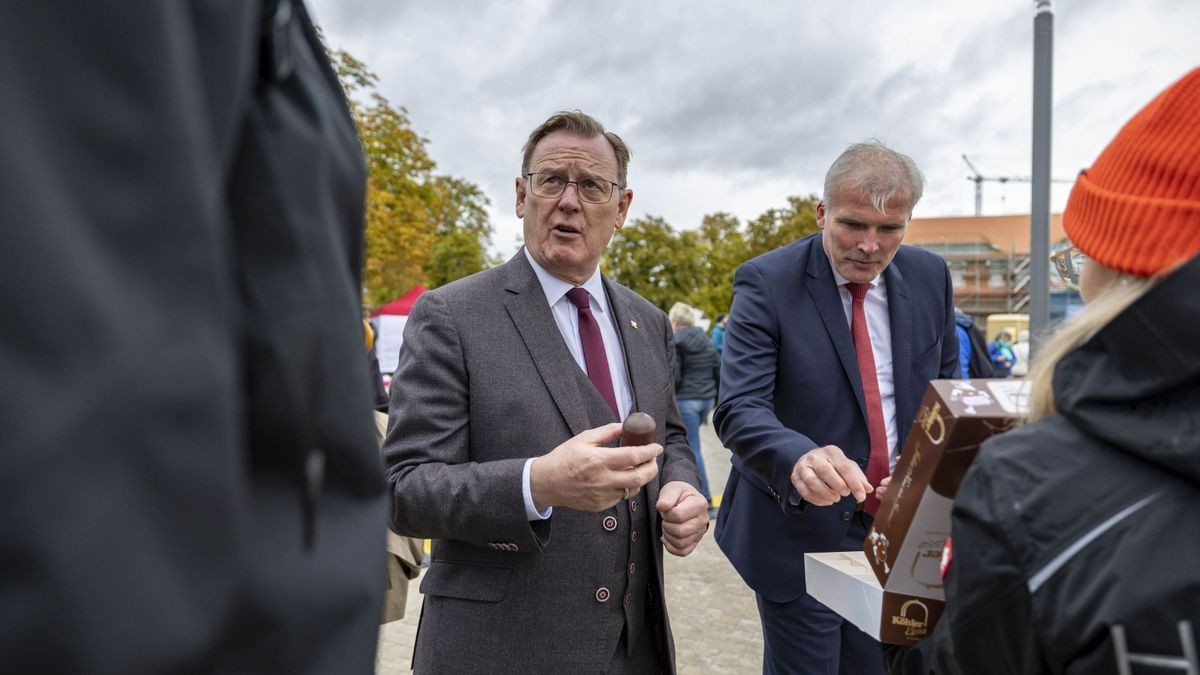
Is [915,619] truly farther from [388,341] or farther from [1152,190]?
[388,341]

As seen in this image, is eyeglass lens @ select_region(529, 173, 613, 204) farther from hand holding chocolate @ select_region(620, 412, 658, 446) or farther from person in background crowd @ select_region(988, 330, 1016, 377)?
person in background crowd @ select_region(988, 330, 1016, 377)

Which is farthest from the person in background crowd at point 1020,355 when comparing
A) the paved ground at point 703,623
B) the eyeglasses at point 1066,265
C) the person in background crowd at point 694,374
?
the eyeglasses at point 1066,265

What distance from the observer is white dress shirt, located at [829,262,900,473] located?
9.39 ft

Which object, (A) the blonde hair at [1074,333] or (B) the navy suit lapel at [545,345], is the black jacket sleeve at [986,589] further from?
(B) the navy suit lapel at [545,345]

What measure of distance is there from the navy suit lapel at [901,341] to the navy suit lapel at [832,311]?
162 mm

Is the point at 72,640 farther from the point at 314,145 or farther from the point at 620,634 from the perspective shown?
the point at 620,634

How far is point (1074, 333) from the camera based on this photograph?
129 centimetres

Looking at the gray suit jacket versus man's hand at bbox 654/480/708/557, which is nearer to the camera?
the gray suit jacket

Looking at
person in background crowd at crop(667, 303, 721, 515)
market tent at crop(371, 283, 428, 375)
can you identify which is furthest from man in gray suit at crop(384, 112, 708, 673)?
person in background crowd at crop(667, 303, 721, 515)

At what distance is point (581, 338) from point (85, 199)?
1.99m

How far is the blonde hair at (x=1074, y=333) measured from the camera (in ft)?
4.02

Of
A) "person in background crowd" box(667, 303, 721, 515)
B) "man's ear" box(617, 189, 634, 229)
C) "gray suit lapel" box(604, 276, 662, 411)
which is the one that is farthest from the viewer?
"person in background crowd" box(667, 303, 721, 515)

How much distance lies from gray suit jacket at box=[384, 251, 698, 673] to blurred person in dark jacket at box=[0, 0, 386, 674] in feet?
4.66

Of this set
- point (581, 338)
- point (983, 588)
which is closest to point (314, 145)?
point (983, 588)
